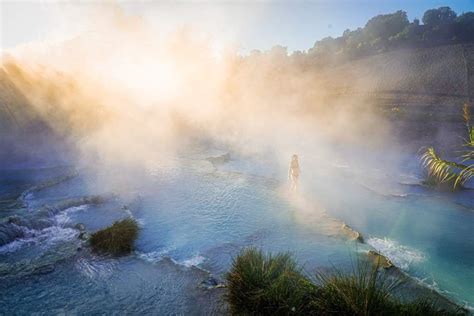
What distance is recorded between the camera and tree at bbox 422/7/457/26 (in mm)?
56094

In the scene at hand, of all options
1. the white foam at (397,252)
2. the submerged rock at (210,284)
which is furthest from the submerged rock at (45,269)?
the white foam at (397,252)

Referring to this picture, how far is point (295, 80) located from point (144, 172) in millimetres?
36655

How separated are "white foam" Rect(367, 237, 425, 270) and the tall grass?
2.63m

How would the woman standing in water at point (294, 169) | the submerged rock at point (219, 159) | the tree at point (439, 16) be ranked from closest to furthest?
the woman standing in water at point (294, 169) < the submerged rock at point (219, 159) < the tree at point (439, 16)

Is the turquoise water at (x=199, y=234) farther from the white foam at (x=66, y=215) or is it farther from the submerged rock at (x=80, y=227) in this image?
the submerged rock at (x=80, y=227)

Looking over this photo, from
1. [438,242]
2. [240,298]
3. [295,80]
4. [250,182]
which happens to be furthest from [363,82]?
[240,298]

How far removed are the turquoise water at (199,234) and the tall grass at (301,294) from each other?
74 centimetres

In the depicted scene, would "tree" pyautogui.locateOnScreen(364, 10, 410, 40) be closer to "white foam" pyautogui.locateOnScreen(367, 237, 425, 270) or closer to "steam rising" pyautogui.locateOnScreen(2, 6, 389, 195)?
"steam rising" pyautogui.locateOnScreen(2, 6, 389, 195)

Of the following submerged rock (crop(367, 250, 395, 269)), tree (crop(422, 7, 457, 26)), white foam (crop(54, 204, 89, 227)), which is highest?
tree (crop(422, 7, 457, 26))

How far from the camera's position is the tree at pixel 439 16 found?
56.1 m

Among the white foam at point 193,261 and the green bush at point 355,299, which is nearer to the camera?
the green bush at point 355,299

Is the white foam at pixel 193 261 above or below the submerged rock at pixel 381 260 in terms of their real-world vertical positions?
above

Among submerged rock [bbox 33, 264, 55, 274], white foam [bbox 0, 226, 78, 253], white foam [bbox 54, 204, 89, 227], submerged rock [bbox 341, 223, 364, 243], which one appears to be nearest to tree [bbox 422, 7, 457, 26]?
submerged rock [bbox 341, 223, 364, 243]

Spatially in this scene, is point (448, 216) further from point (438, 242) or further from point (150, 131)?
point (150, 131)
